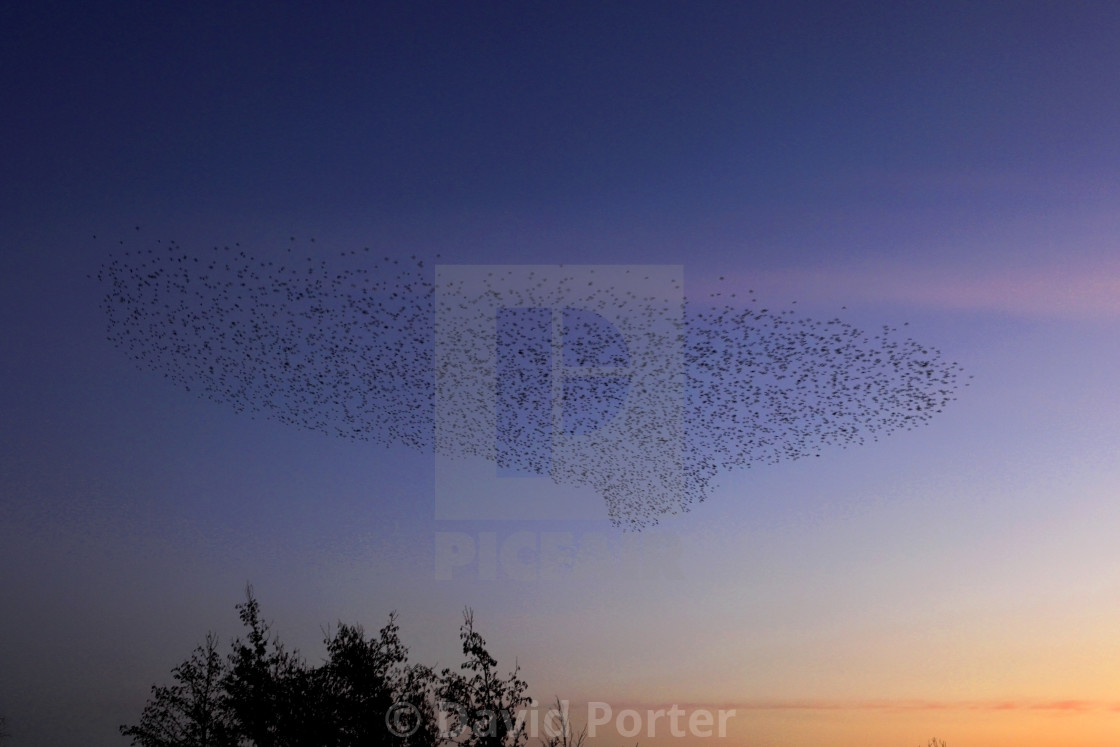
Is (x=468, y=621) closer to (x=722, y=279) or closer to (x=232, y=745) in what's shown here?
(x=232, y=745)

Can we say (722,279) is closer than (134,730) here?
Yes

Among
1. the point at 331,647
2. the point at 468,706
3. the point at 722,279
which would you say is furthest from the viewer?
the point at 331,647

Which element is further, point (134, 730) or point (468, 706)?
point (134, 730)

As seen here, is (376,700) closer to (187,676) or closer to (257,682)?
(257,682)

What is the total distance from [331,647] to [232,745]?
6232 mm

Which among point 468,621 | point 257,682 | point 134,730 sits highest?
point 468,621

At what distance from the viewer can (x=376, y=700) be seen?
121 feet

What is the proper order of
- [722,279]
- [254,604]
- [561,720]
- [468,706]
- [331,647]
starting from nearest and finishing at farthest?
[722,279], [561,720], [468,706], [331,647], [254,604]

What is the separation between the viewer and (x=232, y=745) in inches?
1574

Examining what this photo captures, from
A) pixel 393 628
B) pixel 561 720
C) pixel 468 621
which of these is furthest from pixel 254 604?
pixel 561 720

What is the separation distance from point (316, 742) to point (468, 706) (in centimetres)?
587

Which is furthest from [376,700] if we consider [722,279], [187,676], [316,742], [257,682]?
[722,279]

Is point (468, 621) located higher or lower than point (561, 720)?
higher

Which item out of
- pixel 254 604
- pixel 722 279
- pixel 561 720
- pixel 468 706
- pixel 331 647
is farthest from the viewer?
pixel 254 604
